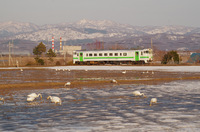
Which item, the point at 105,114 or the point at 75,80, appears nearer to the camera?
the point at 105,114

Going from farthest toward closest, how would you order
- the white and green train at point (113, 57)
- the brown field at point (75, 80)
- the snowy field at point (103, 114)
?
the white and green train at point (113, 57) < the brown field at point (75, 80) < the snowy field at point (103, 114)

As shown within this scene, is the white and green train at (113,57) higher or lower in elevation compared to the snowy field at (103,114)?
higher

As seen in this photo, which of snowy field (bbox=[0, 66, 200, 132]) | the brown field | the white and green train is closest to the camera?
snowy field (bbox=[0, 66, 200, 132])

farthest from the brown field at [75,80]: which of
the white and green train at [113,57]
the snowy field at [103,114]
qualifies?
the white and green train at [113,57]

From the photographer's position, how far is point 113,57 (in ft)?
225

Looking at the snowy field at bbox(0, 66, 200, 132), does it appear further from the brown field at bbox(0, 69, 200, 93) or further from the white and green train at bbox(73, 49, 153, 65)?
the white and green train at bbox(73, 49, 153, 65)

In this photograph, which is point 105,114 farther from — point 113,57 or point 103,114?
point 113,57

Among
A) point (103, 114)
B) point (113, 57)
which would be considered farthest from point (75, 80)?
point (113, 57)

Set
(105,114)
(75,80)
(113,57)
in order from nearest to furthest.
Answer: (105,114)
(75,80)
(113,57)

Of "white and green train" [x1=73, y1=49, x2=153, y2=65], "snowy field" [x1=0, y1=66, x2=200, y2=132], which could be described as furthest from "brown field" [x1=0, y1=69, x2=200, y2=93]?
→ "white and green train" [x1=73, y1=49, x2=153, y2=65]

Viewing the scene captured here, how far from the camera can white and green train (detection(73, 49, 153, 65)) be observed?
67312mm

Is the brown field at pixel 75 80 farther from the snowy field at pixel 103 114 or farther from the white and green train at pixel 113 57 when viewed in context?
the white and green train at pixel 113 57

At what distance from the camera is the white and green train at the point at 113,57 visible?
67312 mm

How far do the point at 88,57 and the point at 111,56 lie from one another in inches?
192
